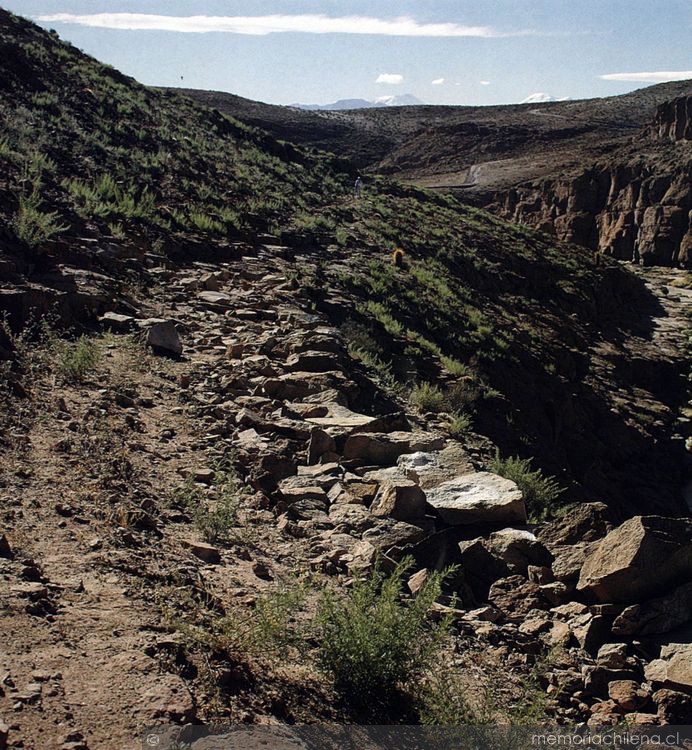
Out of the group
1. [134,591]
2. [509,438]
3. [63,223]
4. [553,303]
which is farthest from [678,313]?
[134,591]

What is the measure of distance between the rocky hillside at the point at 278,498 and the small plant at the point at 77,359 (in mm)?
28

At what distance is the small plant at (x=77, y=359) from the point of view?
6551 millimetres

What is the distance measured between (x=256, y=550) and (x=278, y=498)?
34.9 inches

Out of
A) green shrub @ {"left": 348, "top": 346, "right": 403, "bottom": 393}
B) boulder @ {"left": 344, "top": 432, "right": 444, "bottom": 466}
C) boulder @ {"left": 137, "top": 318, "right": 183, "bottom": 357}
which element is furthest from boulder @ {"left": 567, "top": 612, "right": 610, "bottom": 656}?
boulder @ {"left": 137, "top": 318, "right": 183, "bottom": 357}

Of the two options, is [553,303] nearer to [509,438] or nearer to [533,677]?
[509,438]

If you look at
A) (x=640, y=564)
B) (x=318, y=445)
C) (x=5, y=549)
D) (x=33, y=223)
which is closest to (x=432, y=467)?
(x=318, y=445)

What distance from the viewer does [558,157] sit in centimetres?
5328

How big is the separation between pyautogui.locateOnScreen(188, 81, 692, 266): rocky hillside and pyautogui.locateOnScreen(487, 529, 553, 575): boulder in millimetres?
37198

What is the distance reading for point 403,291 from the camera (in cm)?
1481

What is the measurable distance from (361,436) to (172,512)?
1960mm

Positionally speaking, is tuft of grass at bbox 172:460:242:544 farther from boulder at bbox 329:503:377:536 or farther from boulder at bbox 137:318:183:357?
boulder at bbox 137:318:183:357

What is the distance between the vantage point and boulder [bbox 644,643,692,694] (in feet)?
11.3

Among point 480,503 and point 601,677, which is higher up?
point 480,503

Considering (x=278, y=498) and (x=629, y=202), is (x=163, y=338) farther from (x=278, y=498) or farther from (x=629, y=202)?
(x=629, y=202)
